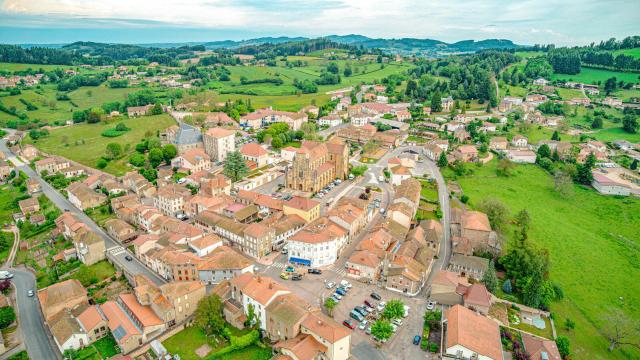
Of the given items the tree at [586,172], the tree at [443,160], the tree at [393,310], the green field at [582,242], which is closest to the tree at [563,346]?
the green field at [582,242]

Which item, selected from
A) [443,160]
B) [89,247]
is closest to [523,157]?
[443,160]

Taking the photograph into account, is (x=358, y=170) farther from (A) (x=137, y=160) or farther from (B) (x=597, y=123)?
(B) (x=597, y=123)

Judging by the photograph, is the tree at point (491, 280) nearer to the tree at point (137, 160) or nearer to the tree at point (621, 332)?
the tree at point (621, 332)

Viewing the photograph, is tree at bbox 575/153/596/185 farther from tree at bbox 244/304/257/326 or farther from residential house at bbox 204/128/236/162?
tree at bbox 244/304/257/326

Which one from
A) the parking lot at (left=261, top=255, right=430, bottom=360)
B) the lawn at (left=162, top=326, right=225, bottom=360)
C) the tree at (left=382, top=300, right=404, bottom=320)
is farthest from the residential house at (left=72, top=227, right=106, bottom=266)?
the tree at (left=382, top=300, right=404, bottom=320)

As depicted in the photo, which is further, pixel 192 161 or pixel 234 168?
pixel 192 161

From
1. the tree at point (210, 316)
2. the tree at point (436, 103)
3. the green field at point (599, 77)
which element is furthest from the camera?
the green field at point (599, 77)
